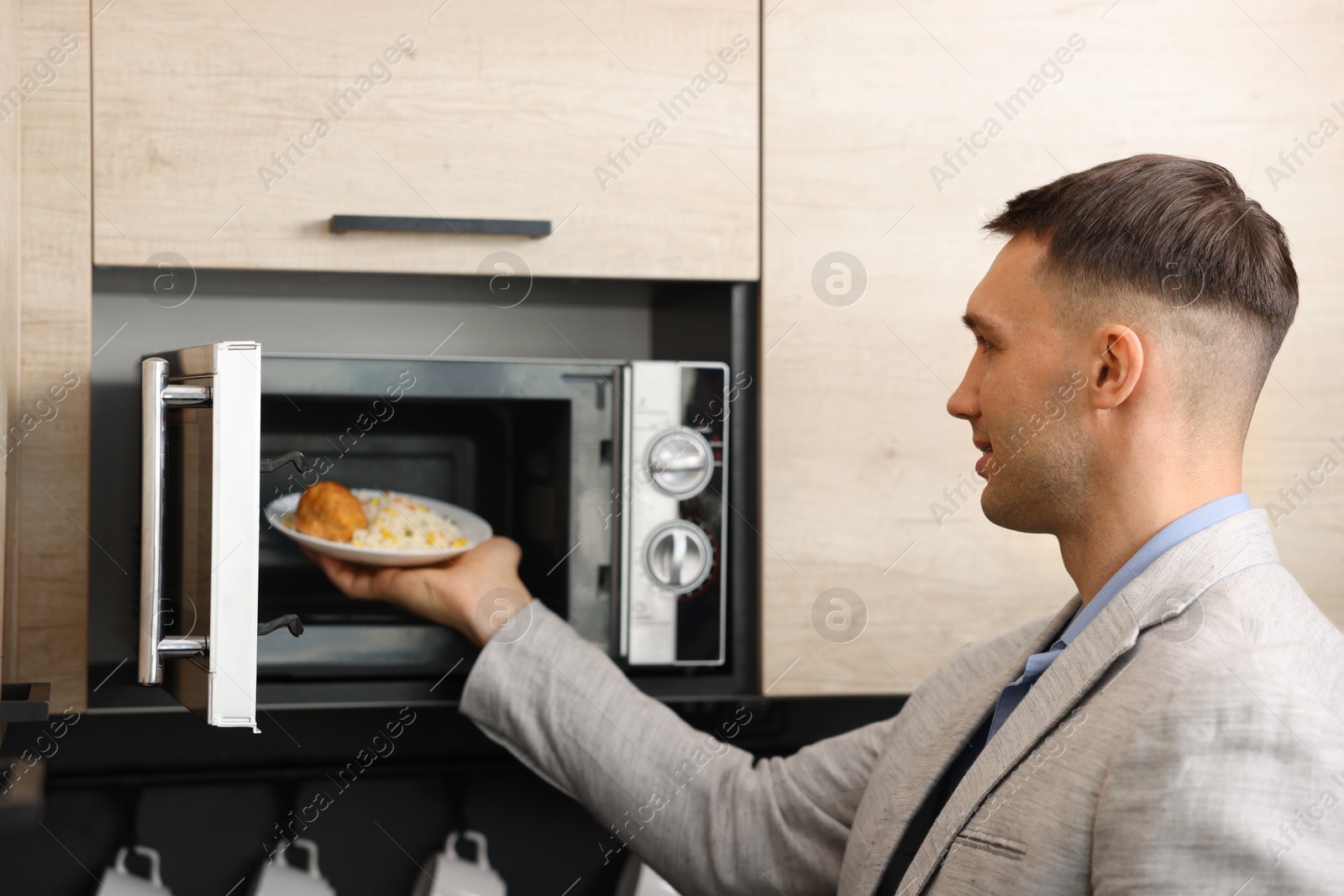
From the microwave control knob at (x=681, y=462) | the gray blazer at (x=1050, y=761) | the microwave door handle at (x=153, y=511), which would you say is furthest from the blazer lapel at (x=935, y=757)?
the microwave door handle at (x=153, y=511)

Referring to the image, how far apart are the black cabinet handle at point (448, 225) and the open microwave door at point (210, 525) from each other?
0.84ft

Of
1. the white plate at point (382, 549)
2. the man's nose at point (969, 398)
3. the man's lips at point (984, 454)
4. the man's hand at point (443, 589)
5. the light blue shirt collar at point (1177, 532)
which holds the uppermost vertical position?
the man's nose at point (969, 398)

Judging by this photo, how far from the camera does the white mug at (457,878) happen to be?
1.17m

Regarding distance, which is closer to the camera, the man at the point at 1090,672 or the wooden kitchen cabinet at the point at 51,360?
the man at the point at 1090,672

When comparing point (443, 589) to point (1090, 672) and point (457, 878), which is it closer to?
point (457, 878)

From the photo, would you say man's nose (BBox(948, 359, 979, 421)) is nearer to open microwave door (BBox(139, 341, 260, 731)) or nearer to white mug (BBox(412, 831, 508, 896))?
open microwave door (BBox(139, 341, 260, 731))

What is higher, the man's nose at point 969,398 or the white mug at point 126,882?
the man's nose at point 969,398

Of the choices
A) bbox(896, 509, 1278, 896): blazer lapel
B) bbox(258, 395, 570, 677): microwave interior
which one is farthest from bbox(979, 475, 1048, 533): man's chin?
bbox(258, 395, 570, 677): microwave interior

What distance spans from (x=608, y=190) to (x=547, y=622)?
1.40ft

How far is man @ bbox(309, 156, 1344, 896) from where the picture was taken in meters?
0.61

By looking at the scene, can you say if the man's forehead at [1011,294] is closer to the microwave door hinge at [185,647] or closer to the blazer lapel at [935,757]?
the blazer lapel at [935,757]

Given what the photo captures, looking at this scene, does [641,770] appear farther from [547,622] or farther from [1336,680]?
[1336,680]

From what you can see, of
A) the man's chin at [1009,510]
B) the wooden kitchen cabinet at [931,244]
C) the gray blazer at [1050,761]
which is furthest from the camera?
the wooden kitchen cabinet at [931,244]

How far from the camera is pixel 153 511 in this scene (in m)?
0.72
